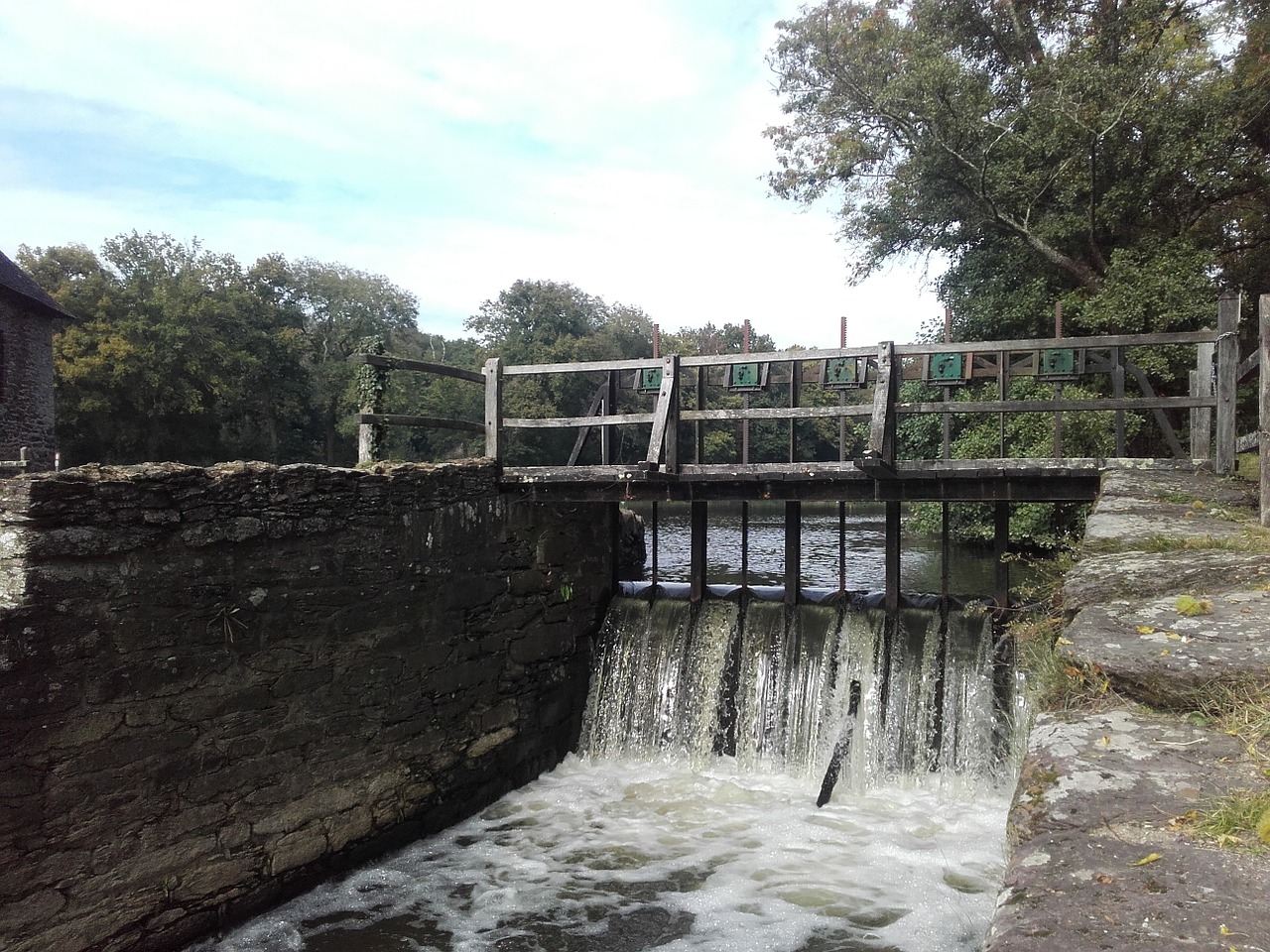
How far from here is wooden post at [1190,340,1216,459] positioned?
638 cm

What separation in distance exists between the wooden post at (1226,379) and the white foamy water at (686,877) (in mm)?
3054

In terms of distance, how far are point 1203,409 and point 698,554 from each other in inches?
184

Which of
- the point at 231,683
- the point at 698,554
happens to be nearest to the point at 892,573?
the point at 698,554

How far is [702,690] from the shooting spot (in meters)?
8.10

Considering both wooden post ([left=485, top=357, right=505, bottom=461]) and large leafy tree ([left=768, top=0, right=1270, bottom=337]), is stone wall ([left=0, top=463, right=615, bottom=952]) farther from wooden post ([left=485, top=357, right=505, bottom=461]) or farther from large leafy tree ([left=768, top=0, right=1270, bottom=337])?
large leafy tree ([left=768, top=0, right=1270, bottom=337])

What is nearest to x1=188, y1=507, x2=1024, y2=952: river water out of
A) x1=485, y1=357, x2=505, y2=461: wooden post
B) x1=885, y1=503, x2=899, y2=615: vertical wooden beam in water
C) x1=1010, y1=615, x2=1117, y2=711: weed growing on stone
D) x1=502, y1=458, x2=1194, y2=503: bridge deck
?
x1=885, y1=503, x2=899, y2=615: vertical wooden beam in water

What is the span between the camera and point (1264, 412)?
4.05 m

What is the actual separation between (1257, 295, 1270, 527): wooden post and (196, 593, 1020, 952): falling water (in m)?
3.00

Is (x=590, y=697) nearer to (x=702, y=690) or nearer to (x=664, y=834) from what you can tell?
(x=702, y=690)

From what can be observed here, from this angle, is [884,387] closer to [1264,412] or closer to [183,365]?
[1264,412]

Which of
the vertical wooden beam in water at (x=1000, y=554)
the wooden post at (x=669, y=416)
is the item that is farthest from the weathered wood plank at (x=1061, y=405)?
the wooden post at (x=669, y=416)

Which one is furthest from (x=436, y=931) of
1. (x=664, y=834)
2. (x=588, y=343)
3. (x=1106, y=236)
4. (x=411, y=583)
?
(x=588, y=343)

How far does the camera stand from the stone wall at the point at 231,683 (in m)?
4.46

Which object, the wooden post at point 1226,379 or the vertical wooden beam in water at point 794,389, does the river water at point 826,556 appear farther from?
the wooden post at point 1226,379
